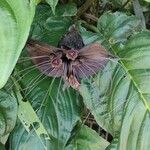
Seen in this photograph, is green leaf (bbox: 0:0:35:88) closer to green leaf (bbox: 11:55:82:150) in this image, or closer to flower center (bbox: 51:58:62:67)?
flower center (bbox: 51:58:62:67)

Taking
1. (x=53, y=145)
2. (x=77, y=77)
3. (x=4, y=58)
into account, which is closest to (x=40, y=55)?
(x=77, y=77)

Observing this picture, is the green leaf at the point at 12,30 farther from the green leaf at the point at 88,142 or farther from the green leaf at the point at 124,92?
the green leaf at the point at 88,142

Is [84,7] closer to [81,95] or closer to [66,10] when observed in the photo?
[66,10]

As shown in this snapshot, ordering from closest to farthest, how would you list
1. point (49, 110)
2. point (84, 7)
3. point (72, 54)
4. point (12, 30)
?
point (12, 30), point (72, 54), point (49, 110), point (84, 7)

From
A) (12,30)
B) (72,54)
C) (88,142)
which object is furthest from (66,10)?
(12,30)

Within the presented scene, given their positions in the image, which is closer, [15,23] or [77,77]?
[15,23]

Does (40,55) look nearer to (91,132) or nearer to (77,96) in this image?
(77,96)

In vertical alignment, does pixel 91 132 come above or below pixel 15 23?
below
